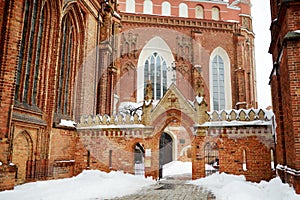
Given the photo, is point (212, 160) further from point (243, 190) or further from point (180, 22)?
point (180, 22)

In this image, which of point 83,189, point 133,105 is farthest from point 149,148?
point 133,105

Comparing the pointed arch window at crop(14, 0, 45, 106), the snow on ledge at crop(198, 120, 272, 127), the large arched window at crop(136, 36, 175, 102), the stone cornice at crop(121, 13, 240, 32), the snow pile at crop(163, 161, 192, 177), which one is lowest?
the snow pile at crop(163, 161, 192, 177)

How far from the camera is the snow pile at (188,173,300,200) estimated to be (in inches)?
278

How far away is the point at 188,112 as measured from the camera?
44.0 feet

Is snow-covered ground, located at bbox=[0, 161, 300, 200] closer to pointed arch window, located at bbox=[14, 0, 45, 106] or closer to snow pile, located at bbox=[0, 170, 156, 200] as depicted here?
snow pile, located at bbox=[0, 170, 156, 200]

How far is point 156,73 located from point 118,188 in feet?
46.1

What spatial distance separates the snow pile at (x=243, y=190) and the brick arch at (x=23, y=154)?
6958 mm

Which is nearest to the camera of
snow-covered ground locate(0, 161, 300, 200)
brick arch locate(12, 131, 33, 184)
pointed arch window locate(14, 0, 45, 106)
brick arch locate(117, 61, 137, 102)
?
snow-covered ground locate(0, 161, 300, 200)

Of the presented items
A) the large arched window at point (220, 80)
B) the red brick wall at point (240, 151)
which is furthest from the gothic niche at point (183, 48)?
the red brick wall at point (240, 151)

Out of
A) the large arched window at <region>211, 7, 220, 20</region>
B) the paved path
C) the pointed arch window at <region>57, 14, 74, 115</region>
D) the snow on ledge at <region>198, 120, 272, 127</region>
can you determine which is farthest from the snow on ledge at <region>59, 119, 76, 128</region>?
the large arched window at <region>211, 7, 220, 20</region>

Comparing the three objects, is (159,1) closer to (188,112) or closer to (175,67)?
(175,67)

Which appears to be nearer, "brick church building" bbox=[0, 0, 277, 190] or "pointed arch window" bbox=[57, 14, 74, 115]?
"brick church building" bbox=[0, 0, 277, 190]

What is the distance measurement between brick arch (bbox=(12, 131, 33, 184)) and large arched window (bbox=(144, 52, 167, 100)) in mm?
12953

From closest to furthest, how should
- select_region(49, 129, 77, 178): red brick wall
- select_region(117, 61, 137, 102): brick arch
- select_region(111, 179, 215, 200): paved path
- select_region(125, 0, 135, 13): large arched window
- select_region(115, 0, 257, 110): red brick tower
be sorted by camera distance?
1. select_region(111, 179, 215, 200): paved path
2. select_region(49, 129, 77, 178): red brick wall
3. select_region(117, 61, 137, 102): brick arch
4. select_region(115, 0, 257, 110): red brick tower
5. select_region(125, 0, 135, 13): large arched window
